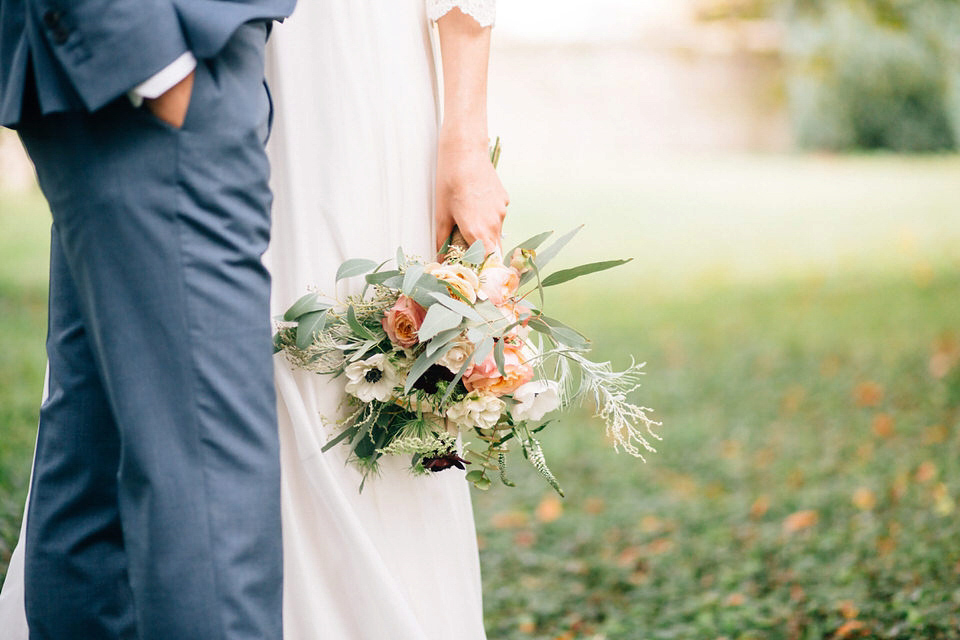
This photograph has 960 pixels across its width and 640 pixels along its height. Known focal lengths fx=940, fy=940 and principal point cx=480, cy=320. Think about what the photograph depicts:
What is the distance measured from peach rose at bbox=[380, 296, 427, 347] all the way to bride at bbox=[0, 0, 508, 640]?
121 mm

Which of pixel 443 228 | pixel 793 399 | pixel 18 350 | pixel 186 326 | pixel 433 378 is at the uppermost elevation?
pixel 443 228

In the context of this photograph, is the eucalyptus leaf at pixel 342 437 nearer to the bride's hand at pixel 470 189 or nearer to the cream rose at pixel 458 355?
the cream rose at pixel 458 355

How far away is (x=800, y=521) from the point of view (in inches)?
127

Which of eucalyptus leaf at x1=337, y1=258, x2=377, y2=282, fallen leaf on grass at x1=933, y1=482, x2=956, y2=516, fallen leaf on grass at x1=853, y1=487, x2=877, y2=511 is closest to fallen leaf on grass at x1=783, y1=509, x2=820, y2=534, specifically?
fallen leaf on grass at x1=853, y1=487, x2=877, y2=511

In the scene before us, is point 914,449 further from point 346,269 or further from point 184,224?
point 184,224

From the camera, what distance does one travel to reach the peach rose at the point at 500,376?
1.49 metres

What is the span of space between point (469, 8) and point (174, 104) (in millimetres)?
606

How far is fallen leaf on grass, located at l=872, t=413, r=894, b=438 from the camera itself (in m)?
4.08

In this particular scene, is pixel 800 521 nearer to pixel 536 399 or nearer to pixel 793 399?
pixel 793 399

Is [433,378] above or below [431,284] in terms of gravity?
below

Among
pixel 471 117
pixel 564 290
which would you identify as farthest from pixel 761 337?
pixel 471 117

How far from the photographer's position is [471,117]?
1594mm

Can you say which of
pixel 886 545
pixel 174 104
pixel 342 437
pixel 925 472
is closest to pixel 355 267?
pixel 342 437

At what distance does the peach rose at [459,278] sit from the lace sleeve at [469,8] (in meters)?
0.44
